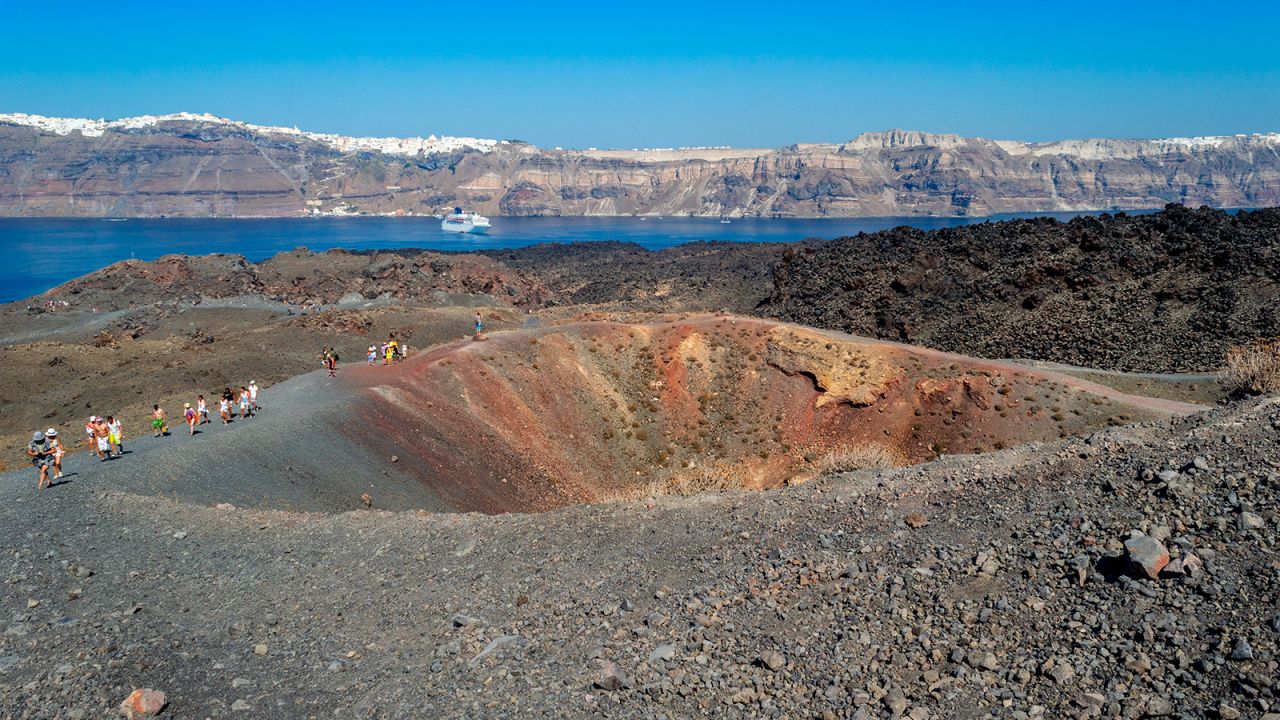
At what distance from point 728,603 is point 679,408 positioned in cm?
2502

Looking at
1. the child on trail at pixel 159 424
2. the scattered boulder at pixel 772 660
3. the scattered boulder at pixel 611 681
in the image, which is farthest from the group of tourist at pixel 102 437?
the scattered boulder at pixel 772 660

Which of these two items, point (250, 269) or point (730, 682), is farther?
point (250, 269)

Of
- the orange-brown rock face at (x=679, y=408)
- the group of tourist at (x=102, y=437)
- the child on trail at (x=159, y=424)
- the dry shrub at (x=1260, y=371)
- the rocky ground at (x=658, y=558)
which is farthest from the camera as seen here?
the orange-brown rock face at (x=679, y=408)

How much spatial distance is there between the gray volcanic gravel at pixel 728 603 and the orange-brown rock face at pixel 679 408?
38.4 ft

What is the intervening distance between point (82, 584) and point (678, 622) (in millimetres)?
9807

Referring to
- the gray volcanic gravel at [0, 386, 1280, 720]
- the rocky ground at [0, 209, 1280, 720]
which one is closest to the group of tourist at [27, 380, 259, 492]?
the rocky ground at [0, 209, 1280, 720]

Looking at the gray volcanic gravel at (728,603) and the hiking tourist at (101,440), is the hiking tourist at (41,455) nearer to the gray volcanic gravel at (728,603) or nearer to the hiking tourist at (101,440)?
the hiking tourist at (101,440)

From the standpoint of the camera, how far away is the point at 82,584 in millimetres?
13281

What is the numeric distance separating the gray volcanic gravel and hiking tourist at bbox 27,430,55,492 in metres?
2.51

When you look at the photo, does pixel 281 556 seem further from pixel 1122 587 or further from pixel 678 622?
pixel 1122 587

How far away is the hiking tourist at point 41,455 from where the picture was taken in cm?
1831

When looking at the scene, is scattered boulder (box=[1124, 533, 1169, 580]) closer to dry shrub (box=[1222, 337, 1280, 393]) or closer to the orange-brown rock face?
dry shrub (box=[1222, 337, 1280, 393])

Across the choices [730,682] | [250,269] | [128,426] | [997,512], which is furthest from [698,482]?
[250,269]

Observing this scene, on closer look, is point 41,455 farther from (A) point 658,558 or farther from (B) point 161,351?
(B) point 161,351
